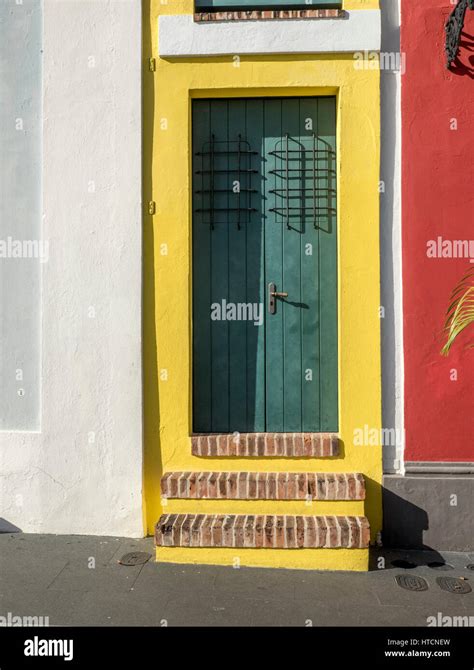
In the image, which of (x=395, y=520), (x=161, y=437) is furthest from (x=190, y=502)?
(x=395, y=520)

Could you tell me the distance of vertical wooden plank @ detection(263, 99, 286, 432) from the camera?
4.84 m

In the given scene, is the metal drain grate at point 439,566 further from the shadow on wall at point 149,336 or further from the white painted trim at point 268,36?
the white painted trim at point 268,36

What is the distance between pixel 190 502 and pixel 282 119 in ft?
9.99

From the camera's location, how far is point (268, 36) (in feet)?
15.4

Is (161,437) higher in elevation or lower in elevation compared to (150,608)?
higher

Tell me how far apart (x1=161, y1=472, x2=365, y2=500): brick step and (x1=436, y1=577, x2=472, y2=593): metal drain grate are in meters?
0.80

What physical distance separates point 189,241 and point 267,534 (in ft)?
7.38

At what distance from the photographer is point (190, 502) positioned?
14.6 ft

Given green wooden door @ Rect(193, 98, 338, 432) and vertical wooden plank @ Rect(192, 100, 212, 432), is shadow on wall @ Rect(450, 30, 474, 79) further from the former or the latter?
vertical wooden plank @ Rect(192, 100, 212, 432)

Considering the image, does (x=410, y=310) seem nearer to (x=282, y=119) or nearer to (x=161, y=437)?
(x=282, y=119)

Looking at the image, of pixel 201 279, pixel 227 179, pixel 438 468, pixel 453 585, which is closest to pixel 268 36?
pixel 227 179

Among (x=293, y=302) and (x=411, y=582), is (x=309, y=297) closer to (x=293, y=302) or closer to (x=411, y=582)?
(x=293, y=302)

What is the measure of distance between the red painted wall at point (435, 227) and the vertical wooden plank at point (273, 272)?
964mm

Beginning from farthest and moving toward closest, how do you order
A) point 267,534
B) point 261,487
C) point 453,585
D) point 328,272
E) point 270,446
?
point 328,272 < point 270,446 < point 261,487 < point 267,534 < point 453,585
